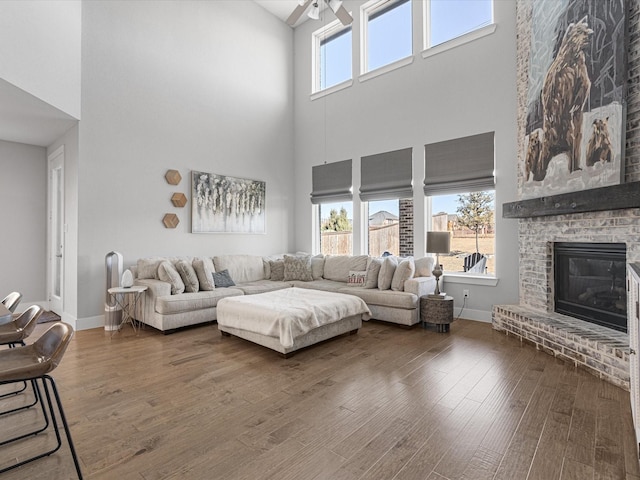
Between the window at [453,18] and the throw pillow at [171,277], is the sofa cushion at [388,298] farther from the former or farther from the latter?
the window at [453,18]

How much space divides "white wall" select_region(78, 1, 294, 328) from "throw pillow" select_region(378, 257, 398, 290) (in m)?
2.76

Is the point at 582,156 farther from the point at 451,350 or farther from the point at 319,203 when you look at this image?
the point at 319,203

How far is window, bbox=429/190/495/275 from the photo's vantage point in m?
4.84

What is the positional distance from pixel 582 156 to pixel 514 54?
2.07 m

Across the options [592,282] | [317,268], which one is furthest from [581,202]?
[317,268]

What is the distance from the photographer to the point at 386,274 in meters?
4.75

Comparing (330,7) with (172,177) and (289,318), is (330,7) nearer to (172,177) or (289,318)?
(172,177)

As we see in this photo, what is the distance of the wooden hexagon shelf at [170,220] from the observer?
5227 millimetres

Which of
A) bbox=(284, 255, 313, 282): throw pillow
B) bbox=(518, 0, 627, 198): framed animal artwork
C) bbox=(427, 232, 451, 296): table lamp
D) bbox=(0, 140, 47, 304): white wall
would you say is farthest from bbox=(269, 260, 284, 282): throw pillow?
bbox=(518, 0, 627, 198): framed animal artwork

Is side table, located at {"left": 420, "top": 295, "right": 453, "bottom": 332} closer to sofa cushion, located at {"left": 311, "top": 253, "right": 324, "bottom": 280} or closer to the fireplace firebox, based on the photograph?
the fireplace firebox

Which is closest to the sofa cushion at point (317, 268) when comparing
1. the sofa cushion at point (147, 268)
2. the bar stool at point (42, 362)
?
the sofa cushion at point (147, 268)

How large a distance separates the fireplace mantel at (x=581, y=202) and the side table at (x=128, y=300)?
476 centimetres

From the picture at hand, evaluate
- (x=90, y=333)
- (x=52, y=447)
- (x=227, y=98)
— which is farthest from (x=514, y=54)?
(x=90, y=333)

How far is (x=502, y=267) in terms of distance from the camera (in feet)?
15.2
